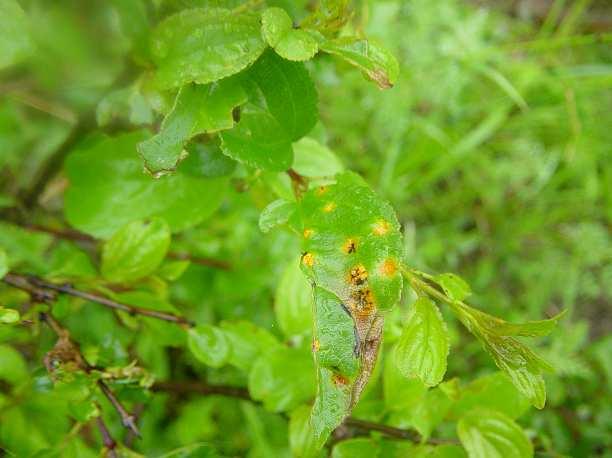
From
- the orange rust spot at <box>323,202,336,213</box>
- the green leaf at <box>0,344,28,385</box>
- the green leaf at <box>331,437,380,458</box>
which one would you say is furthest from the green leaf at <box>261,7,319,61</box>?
the green leaf at <box>0,344,28,385</box>

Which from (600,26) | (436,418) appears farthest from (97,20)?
Answer: (600,26)

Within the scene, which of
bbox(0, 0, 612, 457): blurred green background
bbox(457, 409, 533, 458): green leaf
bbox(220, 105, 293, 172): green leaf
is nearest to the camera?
bbox(220, 105, 293, 172): green leaf

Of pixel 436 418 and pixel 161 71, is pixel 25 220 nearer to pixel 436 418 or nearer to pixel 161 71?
pixel 161 71

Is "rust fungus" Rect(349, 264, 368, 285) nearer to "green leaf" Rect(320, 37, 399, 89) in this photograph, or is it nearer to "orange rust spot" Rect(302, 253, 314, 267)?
"orange rust spot" Rect(302, 253, 314, 267)

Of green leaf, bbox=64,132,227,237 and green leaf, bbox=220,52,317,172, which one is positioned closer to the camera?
green leaf, bbox=220,52,317,172

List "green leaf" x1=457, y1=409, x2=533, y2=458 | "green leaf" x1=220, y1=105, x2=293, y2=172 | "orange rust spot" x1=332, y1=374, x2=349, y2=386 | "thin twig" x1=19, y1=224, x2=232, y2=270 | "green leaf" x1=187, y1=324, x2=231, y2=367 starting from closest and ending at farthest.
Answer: "orange rust spot" x1=332, y1=374, x2=349, y2=386 → "green leaf" x1=220, y1=105, x2=293, y2=172 → "green leaf" x1=457, y1=409, x2=533, y2=458 → "green leaf" x1=187, y1=324, x2=231, y2=367 → "thin twig" x1=19, y1=224, x2=232, y2=270

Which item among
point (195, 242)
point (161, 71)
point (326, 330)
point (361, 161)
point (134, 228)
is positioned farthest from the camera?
point (361, 161)

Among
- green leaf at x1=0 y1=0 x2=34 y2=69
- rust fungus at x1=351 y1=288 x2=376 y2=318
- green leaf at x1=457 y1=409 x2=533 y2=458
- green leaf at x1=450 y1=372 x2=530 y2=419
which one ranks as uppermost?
green leaf at x1=0 y1=0 x2=34 y2=69
